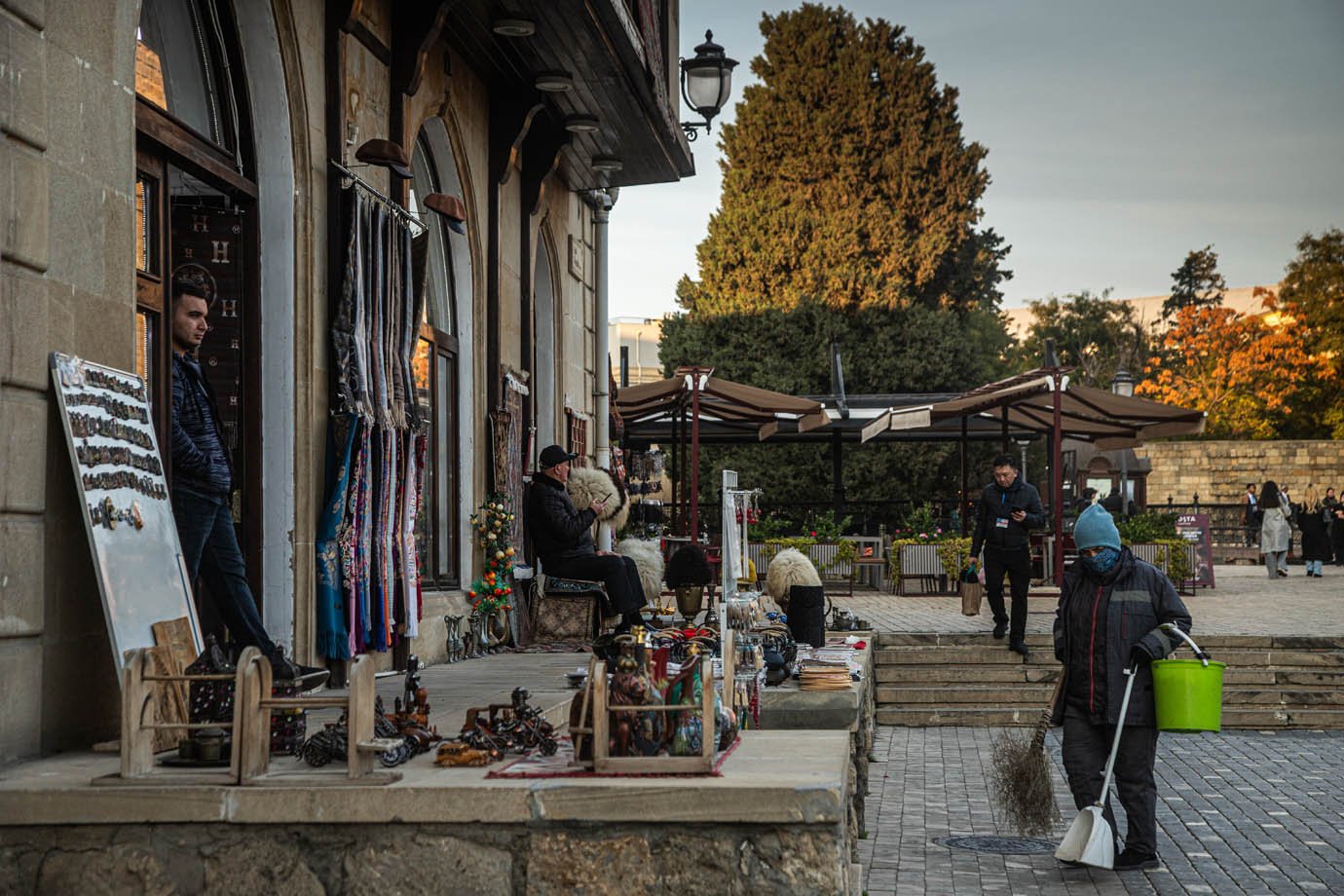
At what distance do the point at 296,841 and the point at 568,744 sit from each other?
117cm

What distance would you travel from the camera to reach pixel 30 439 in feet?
17.3

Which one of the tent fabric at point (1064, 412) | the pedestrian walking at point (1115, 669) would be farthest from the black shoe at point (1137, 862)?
the tent fabric at point (1064, 412)

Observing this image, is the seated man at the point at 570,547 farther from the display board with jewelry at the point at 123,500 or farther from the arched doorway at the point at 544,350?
the display board with jewelry at the point at 123,500

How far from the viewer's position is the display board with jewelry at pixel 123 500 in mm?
5387

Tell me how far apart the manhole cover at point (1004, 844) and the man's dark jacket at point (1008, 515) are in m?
5.18

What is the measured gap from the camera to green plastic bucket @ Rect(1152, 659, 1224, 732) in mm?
7672

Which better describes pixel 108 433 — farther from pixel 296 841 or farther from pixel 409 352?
pixel 409 352

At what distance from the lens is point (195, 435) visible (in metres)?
6.82

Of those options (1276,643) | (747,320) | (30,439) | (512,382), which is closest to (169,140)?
(30,439)

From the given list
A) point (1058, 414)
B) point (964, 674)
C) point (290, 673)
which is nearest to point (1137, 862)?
point (290, 673)

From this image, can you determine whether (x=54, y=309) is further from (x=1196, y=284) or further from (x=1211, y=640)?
(x=1196, y=284)

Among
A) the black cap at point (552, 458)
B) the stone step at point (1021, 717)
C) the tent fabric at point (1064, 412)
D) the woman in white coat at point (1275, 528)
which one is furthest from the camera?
the woman in white coat at point (1275, 528)

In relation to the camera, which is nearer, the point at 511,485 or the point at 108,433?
the point at 108,433

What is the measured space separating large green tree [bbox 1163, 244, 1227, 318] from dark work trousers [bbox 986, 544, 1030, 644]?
56.1 metres
